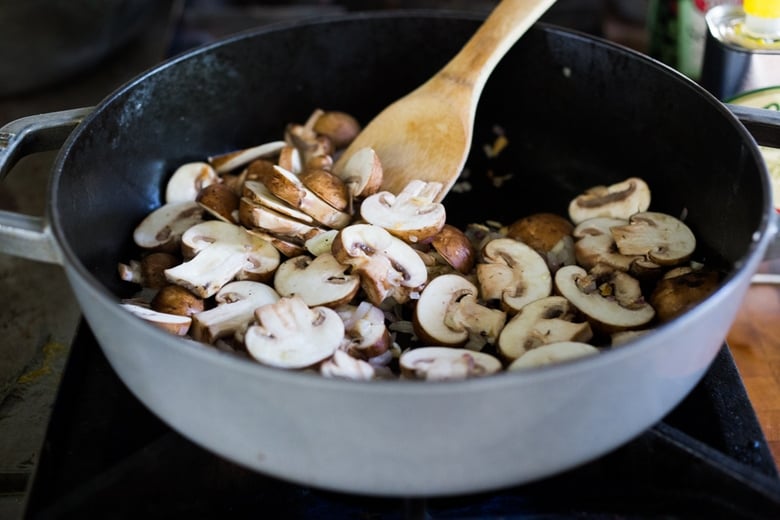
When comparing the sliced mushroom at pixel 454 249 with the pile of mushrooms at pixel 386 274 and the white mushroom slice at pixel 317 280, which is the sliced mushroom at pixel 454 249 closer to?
the pile of mushrooms at pixel 386 274

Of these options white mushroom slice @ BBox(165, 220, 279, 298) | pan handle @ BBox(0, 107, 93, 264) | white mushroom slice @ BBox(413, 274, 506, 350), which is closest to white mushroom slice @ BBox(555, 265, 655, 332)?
white mushroom slice @ BBox(413, 274, 506, 350)

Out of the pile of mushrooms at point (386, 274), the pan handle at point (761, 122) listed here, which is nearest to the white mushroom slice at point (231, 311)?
the pile of mushrooms at point (386, 274)

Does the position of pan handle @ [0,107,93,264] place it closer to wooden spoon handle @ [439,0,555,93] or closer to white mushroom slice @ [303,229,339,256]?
white mushroom slice @ [303,229,339,256]

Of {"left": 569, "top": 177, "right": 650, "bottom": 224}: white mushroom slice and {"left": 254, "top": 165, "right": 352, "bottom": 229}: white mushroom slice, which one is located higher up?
{"left": 254, "top": 165, "right": 352, "bottom": 229}: white mushroom slice

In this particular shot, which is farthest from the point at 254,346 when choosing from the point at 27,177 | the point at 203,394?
the point at 27,177

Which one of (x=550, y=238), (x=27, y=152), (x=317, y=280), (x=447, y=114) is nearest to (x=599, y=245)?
(x=550, y=238)

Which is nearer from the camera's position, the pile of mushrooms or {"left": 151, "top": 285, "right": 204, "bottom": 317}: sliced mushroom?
the pile of mushrooms
